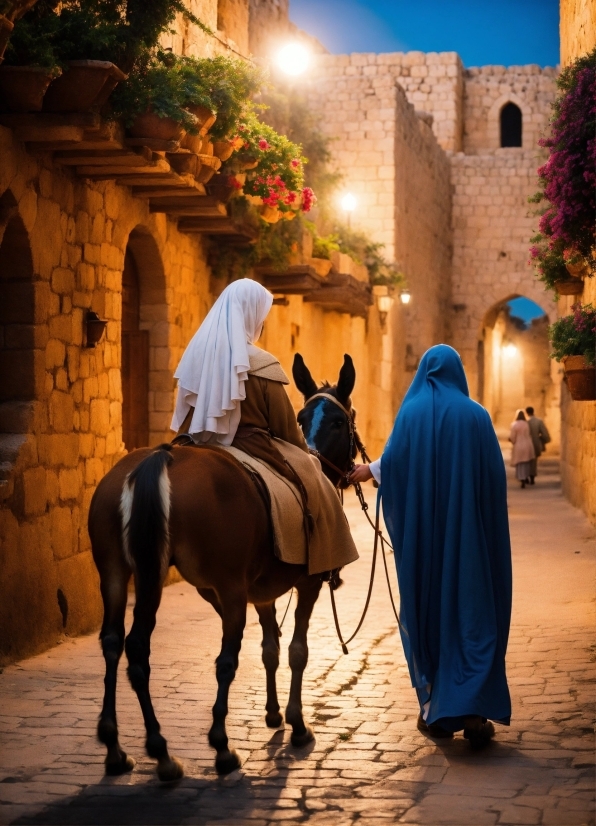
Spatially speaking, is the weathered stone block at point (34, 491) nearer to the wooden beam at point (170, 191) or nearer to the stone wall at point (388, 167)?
the wooden beam at point (170, 191)

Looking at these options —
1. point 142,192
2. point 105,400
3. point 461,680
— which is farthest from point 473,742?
point 142,192

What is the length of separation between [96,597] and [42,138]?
3.35 meters

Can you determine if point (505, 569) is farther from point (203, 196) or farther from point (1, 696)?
point (203, 196)

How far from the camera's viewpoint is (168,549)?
186 inches

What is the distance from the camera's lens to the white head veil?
17.9ft

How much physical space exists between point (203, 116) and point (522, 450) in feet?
47.8

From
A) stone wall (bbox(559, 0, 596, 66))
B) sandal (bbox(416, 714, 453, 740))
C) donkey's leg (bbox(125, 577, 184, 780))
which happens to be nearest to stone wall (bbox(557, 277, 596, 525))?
stone wall (bbox(559, 0, 596, 66))

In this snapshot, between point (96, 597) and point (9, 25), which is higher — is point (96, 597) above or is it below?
below

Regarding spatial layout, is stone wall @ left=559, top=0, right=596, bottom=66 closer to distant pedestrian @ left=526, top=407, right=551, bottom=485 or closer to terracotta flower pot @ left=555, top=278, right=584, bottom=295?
terracotta flower pot @ left=555, top=278, right=584, bottom=295

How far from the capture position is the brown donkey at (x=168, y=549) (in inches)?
184

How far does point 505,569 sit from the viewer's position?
5.61 m

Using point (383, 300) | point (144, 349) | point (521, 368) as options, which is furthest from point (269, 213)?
point (521, 368)

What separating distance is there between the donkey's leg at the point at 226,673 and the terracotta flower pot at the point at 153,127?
12.3ft

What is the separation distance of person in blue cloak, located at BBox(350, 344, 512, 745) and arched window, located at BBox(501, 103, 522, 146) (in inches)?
1364
